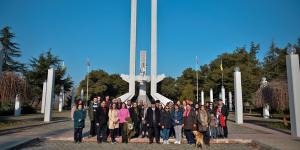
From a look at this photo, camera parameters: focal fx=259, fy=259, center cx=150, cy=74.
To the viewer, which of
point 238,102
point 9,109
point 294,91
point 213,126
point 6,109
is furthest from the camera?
point 9,109

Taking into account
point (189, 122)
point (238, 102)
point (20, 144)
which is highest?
point (238, 102)

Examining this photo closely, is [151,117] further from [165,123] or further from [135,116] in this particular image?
[135,116]

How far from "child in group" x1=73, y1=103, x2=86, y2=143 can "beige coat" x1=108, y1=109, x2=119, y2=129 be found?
0.86m

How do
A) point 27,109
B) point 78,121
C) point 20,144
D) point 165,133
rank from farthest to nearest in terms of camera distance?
point 27,109, point 165,133, point 78,121, point 20,144

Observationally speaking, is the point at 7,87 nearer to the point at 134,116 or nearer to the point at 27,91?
the point at 27,91

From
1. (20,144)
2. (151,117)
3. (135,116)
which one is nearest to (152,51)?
(135,116)

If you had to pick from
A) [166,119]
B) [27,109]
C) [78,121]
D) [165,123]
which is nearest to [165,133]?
[165,123]

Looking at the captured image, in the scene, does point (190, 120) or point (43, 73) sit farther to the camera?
point (43, 73)

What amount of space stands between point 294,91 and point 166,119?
17.1 feet

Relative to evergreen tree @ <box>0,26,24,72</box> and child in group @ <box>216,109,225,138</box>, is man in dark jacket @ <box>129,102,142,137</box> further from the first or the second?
evergreen tree @ <box>0,26,24,72</box>

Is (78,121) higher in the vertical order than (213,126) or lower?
higher

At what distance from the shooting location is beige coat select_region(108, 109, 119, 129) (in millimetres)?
8643

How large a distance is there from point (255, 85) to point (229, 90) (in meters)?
4.26

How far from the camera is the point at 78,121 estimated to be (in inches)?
330
